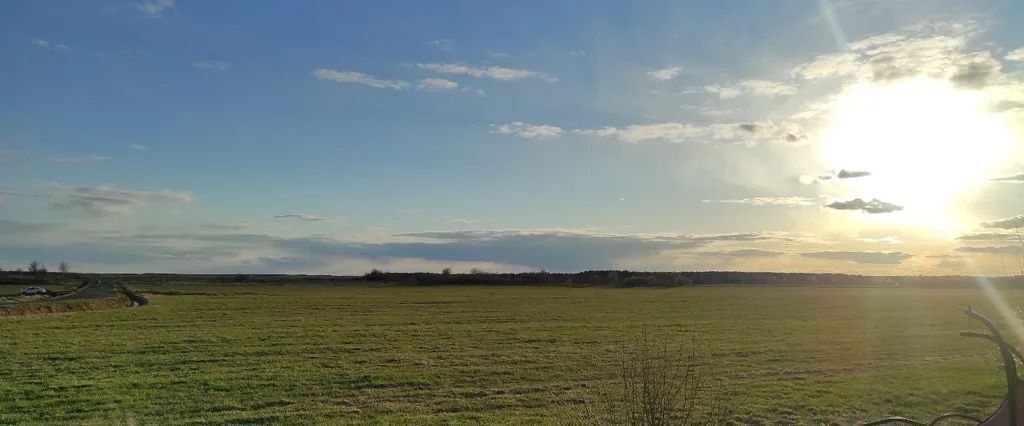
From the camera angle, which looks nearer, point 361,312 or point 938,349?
point 938,349

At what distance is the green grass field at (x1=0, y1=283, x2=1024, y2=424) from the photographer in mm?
15016

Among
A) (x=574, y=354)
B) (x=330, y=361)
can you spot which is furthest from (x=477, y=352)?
(x=330, y=361)

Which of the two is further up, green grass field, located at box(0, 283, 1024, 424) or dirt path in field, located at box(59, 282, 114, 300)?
dirt path in field, located at box(59, 282, 114, 300)

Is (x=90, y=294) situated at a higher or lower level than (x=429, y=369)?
higher

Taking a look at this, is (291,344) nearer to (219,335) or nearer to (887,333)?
(219,335)

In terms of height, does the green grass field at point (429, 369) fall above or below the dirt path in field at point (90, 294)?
below

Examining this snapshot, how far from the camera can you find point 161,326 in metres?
36.9

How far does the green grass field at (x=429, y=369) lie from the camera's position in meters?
15.0

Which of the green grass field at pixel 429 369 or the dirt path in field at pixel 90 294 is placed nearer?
the green grass field at pixel 429 369

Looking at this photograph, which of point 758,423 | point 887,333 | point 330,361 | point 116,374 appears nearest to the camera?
point 758,423

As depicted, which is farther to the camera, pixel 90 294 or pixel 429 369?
pixel 90 294

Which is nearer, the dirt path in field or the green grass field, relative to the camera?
the green grass field

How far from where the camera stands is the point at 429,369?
2120 cm

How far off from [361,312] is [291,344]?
21.8 m
